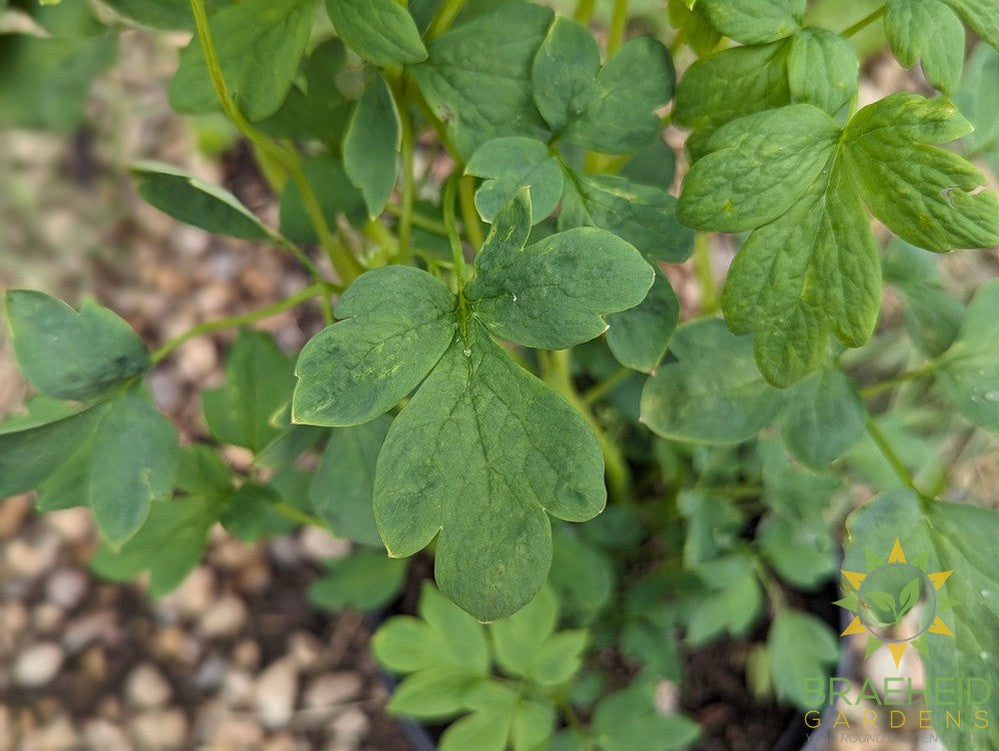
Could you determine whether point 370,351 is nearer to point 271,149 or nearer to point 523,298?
point 523,298

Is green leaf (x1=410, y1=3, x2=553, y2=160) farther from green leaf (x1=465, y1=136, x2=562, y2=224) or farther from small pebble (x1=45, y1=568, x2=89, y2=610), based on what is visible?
small pebble (x1=45, y1=568, x2=89, y2=610)

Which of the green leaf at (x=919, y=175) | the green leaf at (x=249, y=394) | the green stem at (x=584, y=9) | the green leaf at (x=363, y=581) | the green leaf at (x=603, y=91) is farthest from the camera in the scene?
the green leaf at (x=363, y=581)

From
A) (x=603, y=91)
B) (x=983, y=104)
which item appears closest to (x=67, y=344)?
(x=603, y=91)

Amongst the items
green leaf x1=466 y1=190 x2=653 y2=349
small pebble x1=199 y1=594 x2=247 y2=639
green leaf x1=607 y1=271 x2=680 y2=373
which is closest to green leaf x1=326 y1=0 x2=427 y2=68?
green leaf x1=466 y1=190 x2=653 y2=349

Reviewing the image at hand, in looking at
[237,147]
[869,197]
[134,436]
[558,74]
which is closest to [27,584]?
[237,147]

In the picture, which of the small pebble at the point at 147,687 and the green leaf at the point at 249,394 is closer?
the green leaf at the point at 249,394

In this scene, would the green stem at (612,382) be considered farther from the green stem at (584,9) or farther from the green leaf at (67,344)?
the green leaf at (67,344)

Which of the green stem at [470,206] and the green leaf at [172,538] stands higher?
the green stem at [470,206]

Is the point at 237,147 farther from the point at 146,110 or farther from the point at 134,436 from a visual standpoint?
the point at 134,436

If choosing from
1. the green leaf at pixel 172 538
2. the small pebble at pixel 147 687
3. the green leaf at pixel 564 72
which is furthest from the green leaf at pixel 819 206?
the small pebble at pixel 147 687
